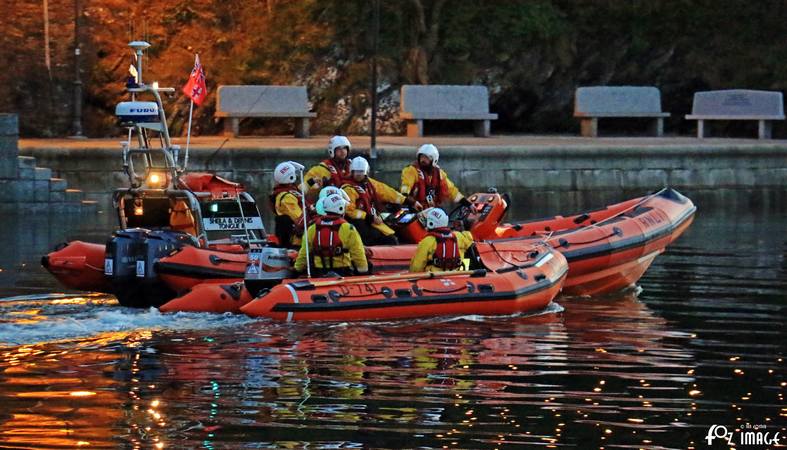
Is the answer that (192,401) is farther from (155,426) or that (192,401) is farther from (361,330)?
(361,330)

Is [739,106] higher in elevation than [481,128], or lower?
higher

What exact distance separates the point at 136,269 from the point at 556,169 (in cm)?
1234

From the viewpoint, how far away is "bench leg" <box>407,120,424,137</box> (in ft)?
91.6

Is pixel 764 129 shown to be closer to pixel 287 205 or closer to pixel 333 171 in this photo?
pixel 333 171

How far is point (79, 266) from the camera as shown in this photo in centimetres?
1584

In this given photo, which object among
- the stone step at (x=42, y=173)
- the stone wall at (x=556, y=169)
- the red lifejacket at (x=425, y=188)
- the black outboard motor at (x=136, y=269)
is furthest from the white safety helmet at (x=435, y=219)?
the stone step at (x=42, y=173)

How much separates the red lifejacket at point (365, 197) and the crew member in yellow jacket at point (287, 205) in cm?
60

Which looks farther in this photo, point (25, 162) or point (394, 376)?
point (25, 162)

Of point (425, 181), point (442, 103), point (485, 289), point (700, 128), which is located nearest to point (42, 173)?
point (442, 103)

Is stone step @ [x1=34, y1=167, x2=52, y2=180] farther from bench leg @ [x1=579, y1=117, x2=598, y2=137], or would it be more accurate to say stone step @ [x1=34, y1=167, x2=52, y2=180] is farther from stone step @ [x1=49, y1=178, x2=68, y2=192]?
bench leg @ [x1=579, y1=117, x2=598, y2=137]

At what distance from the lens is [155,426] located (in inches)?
404

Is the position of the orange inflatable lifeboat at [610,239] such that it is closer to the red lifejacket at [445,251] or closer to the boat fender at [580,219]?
the boat fender at [580,219]

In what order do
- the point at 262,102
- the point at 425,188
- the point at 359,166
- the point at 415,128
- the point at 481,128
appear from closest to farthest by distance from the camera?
the point at 359,166, the point at 425,188, the point at 262,102, the point at 415,128, the point at 481,128

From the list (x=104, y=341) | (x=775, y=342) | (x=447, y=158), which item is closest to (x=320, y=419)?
(x=104, y=341)
